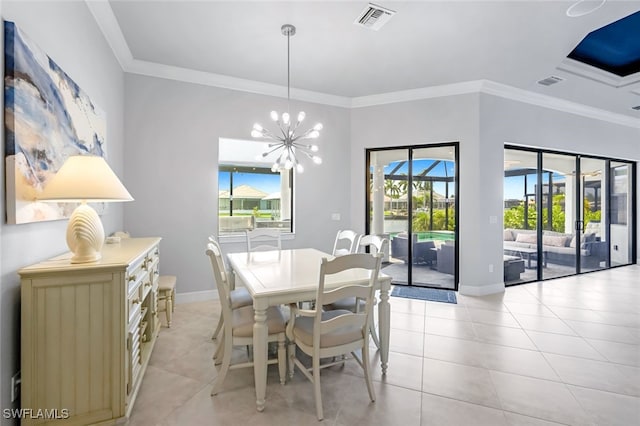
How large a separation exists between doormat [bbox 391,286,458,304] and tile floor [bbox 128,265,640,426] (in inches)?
20.2

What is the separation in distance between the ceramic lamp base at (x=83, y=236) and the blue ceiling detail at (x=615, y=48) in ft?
16.1

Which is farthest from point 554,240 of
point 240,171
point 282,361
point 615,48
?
point 240,171

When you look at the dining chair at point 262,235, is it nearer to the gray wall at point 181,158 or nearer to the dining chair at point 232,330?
the gray wall at point 181,158

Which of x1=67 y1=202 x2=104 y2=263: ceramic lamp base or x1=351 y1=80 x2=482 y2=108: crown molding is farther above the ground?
x1=351 y1=80 x2=482 y2=108: crown molding

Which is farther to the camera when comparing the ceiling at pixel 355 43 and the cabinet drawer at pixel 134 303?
the ceiling at pixel 355 43

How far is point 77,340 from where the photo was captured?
5.32 feet

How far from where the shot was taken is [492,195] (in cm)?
441

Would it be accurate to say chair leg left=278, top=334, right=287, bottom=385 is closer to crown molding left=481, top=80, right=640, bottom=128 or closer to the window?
the window

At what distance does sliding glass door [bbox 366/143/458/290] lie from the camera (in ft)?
15.2

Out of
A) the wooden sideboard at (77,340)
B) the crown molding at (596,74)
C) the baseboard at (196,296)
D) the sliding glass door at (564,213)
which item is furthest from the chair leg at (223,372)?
the crown molding at (596,74)

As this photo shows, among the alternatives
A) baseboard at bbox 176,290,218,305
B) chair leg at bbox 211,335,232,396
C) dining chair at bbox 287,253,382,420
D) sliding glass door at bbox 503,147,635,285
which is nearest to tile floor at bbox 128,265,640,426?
chair leg at bbox 211,335,232,396

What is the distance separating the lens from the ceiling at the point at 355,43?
8.79ft

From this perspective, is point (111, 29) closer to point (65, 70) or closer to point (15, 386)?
point (65, 70)

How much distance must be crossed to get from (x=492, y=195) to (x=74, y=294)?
4818 mm
